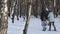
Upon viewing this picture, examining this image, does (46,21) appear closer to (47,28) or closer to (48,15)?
(48,15)

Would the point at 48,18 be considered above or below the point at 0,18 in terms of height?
below

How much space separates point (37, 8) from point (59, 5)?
15.4 feet

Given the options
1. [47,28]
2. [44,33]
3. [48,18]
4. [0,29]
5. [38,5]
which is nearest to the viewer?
[0,29]

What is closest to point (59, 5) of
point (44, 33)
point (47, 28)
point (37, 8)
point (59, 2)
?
point (59, 2)

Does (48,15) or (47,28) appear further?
(47,28)

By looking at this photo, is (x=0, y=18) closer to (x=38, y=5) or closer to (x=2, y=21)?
(x=2, y=21)

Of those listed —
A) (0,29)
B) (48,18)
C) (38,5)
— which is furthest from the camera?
(38,5)

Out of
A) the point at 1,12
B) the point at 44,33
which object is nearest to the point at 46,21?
the point at 44,33

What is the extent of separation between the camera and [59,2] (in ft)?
141

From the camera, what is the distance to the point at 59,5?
41.8m

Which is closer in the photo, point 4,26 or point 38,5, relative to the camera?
point 4,26

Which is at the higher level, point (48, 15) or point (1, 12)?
point (1, 12)

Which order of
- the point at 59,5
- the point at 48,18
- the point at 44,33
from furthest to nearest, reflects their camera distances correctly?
the point at 59,5 → the point at 48,18 → the point at 44,33

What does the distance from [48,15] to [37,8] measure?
79.0 ft
